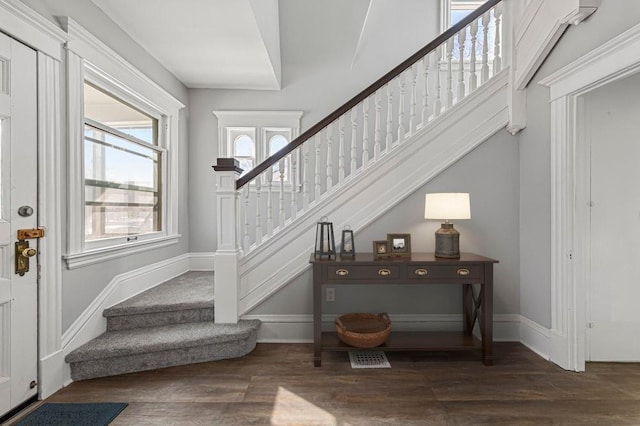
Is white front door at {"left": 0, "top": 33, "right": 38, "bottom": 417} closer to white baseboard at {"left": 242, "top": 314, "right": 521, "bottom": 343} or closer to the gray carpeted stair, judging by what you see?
the gray carpeted stair

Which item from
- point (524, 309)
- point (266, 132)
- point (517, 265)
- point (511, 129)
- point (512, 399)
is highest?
point (266, 132)

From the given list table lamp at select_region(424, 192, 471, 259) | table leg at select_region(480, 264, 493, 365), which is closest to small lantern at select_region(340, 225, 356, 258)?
table lamp at select_region(424, 192, 471, 259)

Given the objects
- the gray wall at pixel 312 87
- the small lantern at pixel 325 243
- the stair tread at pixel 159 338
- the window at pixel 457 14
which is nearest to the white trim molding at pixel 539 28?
the window at pixel 457 14

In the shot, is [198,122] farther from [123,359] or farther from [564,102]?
[564,102]

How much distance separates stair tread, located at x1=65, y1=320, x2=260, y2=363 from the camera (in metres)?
2.33

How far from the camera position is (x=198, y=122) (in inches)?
163

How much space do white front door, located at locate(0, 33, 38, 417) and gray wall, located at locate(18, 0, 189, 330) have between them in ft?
0.82

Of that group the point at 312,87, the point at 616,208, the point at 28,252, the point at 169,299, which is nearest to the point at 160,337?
the point at 169,299

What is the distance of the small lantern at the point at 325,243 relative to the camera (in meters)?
2.60

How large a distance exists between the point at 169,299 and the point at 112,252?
62 centimetres

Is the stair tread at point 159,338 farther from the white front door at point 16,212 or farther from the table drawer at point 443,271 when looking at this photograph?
the table drawer at point 443,271

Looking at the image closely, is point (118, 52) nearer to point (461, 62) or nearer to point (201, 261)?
point (201, 261)

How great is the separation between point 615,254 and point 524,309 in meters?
0.82

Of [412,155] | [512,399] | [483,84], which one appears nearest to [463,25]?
[483,84]
